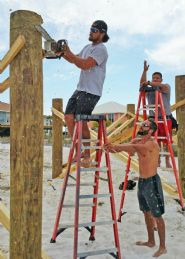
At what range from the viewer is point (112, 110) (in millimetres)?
41562

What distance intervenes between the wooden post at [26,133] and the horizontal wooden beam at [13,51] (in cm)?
4

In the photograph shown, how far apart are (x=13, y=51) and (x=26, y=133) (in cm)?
68

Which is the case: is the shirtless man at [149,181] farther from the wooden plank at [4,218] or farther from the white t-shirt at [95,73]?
the wooden plank at [4,218]

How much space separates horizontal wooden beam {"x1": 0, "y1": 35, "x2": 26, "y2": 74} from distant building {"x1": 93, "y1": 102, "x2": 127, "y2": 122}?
122 feet

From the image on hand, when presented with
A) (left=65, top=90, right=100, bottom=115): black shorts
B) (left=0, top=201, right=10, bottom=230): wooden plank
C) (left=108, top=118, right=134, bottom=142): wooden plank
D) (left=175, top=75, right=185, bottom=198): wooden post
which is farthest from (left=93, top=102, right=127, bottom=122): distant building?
(left=0, top=201, right=10, bottom=230): wooden plank

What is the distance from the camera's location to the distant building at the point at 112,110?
134 feet

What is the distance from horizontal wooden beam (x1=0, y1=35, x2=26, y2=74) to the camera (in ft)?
9.12

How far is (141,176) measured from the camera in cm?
428

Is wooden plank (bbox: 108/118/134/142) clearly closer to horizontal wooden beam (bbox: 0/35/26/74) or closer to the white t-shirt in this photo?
the white t-shirt

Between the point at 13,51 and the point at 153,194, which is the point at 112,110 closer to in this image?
the point at 153,194

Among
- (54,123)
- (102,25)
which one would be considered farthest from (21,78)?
(54,123)

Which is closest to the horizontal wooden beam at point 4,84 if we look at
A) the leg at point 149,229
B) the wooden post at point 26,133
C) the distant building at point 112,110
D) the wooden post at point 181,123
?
the wooden post at point 26,133

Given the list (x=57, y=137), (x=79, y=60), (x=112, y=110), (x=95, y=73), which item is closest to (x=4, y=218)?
(x=79, y=60)

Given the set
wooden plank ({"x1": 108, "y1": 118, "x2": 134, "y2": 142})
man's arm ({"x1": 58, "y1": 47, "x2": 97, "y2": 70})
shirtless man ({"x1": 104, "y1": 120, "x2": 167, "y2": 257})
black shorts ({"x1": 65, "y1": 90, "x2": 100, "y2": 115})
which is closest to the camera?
man's arm ({"x1": 58, "y1": 47, "x2": 97, "y2": 70})
